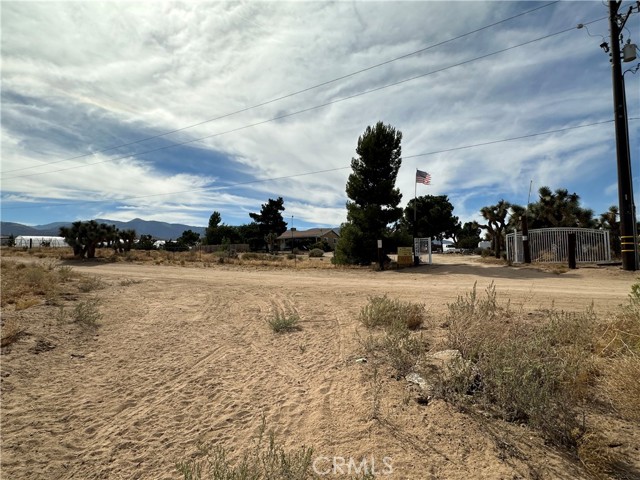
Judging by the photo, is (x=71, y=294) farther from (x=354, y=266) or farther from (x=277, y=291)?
(x=354, y=266)

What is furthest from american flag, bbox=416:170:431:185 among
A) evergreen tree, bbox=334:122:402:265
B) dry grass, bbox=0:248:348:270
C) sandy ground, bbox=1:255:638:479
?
sandy ground, bbox=1:255:638:479

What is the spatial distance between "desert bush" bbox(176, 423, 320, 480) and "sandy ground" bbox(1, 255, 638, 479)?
0.50ft

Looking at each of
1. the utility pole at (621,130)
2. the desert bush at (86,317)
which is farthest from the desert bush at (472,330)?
the utility pole at (621,130)

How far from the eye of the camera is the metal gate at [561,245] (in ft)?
63.6

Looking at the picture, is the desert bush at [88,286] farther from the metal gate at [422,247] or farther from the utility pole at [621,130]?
the utility pole at [621,130]

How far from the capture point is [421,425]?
3.43 m

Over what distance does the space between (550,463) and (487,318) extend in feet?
8.53

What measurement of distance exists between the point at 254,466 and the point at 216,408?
1509mm

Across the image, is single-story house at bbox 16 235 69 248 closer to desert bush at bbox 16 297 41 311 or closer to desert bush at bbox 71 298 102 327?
desert bush at bbox 16 297 41 311

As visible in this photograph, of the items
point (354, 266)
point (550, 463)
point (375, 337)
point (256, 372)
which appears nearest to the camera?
point (550, 463)

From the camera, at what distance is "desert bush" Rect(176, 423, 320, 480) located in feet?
8.50

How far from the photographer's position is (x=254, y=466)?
2.73 metres

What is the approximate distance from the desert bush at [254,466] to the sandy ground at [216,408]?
152mm

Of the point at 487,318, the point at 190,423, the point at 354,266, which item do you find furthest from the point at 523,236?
the point at 190,423
